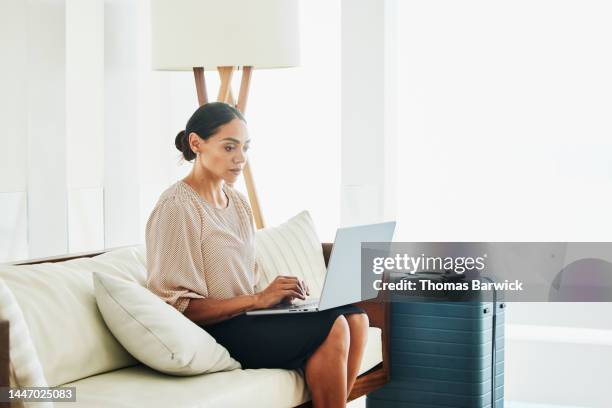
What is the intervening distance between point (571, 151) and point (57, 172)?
8.30 ft

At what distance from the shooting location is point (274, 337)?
2.65 meters

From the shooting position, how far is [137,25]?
4781 millimetres

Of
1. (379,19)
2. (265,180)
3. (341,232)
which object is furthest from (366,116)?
(341,232)

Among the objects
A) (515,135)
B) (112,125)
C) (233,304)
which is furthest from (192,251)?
(515,135)

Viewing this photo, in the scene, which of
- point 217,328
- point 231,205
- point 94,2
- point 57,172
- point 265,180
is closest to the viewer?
point 217,328

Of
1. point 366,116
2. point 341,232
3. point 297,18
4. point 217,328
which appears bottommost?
point 217,328

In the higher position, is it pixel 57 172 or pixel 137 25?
pixel 137 25

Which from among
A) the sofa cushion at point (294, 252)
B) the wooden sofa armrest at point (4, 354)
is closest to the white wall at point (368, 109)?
the sofa cushion at point (294, 252)

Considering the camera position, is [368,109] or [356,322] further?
[368,109]

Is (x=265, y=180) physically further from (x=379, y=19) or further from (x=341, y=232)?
(x=341, y=232)

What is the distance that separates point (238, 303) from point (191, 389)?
0.46m

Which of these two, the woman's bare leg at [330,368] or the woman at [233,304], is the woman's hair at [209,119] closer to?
the woman at [233,304]

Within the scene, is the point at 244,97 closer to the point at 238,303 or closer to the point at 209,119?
the point at 209,119

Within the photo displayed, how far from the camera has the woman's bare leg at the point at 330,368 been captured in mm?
2650
